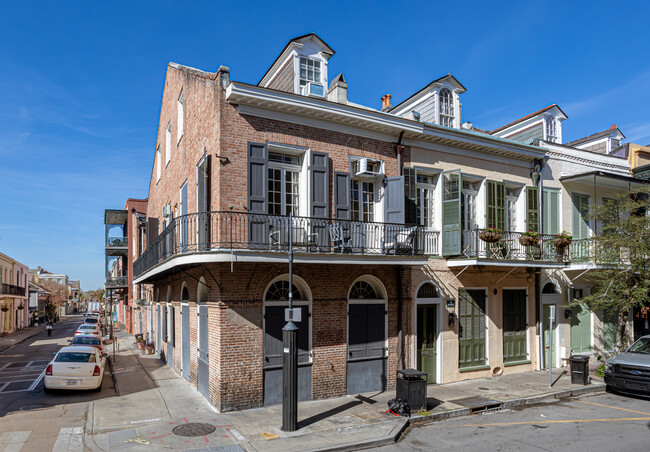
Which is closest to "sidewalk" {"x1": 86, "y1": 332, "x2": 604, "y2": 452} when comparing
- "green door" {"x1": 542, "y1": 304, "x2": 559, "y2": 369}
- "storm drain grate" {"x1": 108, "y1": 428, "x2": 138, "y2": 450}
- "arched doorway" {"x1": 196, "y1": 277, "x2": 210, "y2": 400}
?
"storm drain grate" {"x1": 108, "y1": 428, "x2": 138, "y2": 450}

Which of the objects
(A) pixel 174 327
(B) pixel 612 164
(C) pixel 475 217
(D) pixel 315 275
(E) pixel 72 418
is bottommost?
(E) pixel 72 418

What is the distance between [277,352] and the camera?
11773mm

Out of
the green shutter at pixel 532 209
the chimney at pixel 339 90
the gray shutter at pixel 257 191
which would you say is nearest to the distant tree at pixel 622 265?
the green shutter at pixel 532 209

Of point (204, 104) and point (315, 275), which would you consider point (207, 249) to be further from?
point (204, 104)

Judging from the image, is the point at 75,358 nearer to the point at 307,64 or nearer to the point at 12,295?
the point at 307,64

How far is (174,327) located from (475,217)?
11.6m

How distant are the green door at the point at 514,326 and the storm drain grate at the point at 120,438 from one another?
11507 mm

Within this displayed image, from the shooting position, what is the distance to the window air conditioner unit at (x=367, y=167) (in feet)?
42.7

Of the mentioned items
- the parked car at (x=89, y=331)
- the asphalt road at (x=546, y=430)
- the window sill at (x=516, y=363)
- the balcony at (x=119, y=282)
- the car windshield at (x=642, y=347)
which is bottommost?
the parked car at (x=89, y=331)

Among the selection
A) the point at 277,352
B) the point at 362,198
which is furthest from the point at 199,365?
the point at 362,198

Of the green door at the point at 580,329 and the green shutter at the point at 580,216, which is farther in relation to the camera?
the green shutter at the point at 580,216

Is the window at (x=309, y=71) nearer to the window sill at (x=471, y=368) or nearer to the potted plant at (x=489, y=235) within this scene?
the potted plant at (x=489, y=235)

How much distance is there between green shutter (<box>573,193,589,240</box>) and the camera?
1772cm

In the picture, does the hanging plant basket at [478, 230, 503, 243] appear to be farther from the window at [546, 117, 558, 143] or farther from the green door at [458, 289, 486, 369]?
the window at [546, 117, 558, 143]
